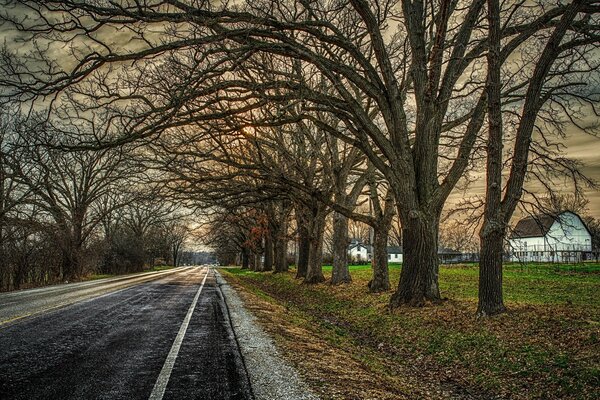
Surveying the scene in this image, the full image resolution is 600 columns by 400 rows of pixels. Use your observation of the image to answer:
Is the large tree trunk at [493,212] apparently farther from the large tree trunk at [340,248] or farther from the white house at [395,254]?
the white house at [395,254]

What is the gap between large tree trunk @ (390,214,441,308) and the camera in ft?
39.3

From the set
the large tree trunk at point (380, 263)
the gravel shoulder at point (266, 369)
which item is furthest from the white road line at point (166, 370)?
the large tree trunk at point (380, 263)

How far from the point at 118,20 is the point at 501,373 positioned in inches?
419

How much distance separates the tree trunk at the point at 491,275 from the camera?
973cm

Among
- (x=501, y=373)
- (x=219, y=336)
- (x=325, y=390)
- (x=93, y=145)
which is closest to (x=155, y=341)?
(x=219, y=336)

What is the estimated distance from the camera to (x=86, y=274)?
36.7 m

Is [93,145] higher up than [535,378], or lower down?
higher up

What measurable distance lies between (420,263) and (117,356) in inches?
319

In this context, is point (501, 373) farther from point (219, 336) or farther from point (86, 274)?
point (86, 274)

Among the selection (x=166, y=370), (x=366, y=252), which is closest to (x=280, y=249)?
(x=166, y=370)

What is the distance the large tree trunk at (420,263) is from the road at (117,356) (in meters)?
4.95

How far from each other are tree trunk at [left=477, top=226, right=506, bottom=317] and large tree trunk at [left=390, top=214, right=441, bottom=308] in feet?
6.71

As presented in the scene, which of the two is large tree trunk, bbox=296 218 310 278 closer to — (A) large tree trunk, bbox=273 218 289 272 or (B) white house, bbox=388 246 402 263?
(A) large tree trunk, bbox=273 218 289 272

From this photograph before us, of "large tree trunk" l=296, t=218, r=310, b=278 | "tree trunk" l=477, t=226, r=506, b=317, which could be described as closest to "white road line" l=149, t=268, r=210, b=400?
"tree trunk" l=477, t=226, r=506, b=317
